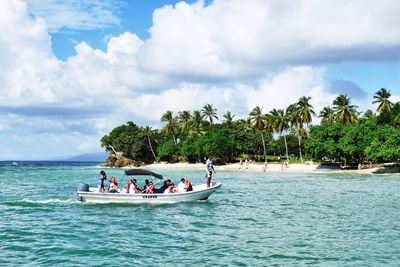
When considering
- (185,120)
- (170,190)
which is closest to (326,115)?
(185,120)

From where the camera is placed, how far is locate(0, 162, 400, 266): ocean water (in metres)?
16.9

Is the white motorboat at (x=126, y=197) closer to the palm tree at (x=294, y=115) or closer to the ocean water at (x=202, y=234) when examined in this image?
the ocean water at (x=202, y=234)

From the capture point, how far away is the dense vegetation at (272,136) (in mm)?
83875

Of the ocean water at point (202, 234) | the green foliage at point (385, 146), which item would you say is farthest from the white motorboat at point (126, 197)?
the green foliage at point (385, 146)

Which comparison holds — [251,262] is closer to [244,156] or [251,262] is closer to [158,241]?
[158,241]

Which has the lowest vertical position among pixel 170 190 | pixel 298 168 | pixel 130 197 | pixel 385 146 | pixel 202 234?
pixel 202 234

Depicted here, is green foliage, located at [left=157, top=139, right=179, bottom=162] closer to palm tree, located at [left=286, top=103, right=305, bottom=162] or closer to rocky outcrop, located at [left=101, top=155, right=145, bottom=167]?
rocky outcrop, located at [left=101, top=155, right=145, bottom=167]

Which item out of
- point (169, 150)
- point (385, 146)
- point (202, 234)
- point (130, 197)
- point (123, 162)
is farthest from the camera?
point (123, 162)

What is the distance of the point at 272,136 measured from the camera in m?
146

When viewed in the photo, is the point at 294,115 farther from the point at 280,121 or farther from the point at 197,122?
the point at 197,122

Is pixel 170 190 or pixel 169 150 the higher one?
pixel 169 150

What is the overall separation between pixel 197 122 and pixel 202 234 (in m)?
115

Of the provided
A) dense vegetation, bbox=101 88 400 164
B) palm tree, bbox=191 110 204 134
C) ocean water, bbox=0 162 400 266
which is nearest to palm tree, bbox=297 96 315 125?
dense vegetation, bbox=101 88 400 164

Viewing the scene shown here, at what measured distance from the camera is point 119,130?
16025cm
